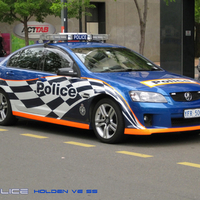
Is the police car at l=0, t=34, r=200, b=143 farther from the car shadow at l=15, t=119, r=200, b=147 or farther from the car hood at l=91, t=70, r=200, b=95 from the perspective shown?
the car shadow at l=15, t=119, r=200, b=147

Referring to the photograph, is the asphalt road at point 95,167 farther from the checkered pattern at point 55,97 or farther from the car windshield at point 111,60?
the car windshield at point 111,60

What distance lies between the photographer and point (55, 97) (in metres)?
8.52

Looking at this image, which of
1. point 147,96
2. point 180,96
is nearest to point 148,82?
point 147,96

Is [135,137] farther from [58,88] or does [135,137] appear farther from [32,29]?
[32,29]

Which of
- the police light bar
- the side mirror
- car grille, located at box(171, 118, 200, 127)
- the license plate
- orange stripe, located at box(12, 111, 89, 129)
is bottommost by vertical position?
orange stripe, located at box(12, 111, 89, 129)

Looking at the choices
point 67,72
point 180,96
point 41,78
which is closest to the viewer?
point 180,96

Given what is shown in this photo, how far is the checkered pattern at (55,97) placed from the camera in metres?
7.59

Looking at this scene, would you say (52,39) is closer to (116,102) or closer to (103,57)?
(103,57)

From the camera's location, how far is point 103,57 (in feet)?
28.1

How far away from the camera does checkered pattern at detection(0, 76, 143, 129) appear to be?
7595 millimetres

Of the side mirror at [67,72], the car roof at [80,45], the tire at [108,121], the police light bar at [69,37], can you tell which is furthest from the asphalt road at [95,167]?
the police light bar at [69,37]

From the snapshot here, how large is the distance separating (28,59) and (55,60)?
31.3 inches

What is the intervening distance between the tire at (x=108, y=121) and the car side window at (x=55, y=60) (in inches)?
42.8

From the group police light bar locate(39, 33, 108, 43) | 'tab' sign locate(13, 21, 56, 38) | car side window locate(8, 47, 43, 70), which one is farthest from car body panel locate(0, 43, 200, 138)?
'tab' sign locate(13, 21, 56, 38)
